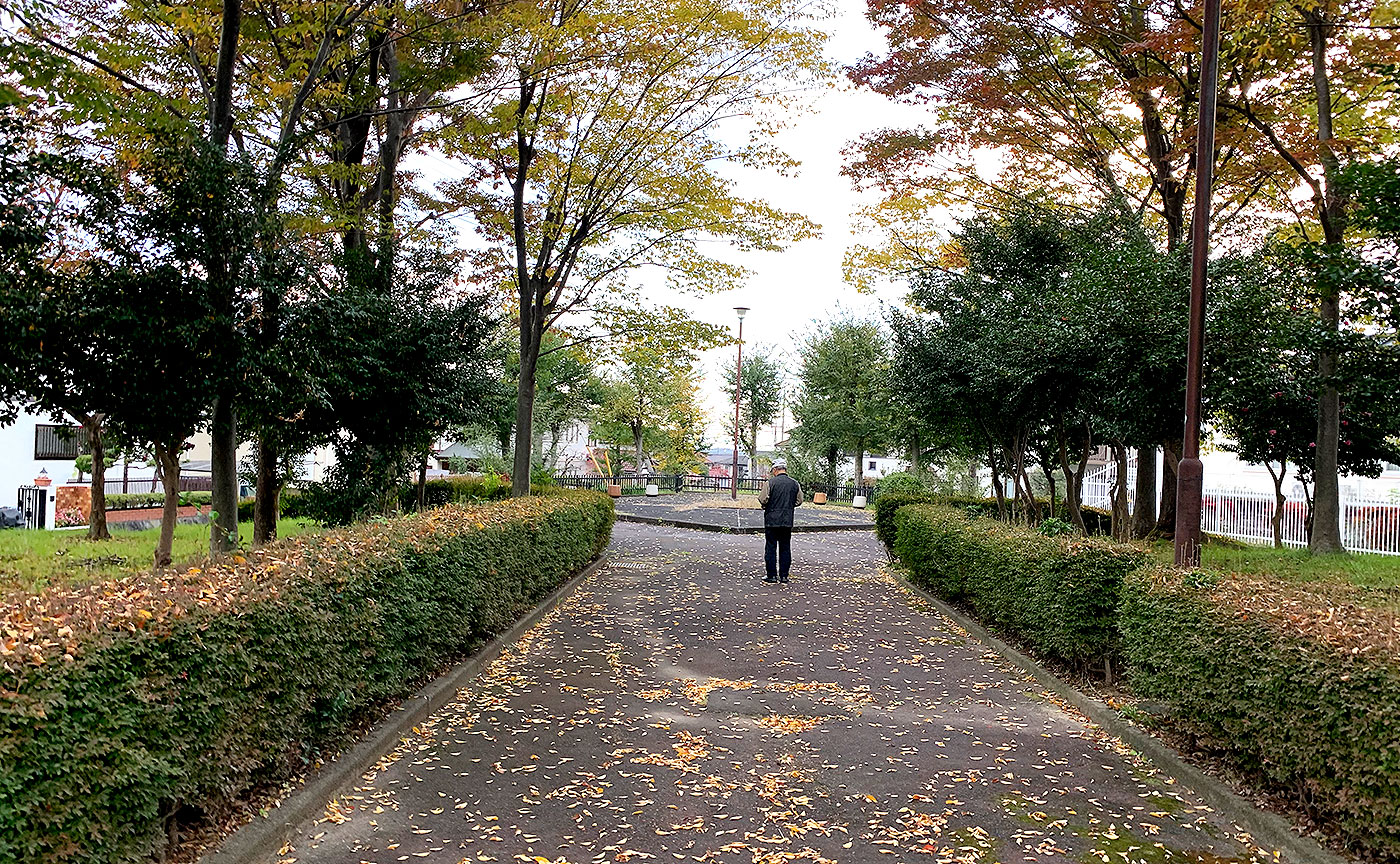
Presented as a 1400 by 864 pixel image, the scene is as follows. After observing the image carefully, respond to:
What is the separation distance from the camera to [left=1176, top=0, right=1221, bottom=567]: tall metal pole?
22.0 feet

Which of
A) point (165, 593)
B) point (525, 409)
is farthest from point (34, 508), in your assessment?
point (165, 593)

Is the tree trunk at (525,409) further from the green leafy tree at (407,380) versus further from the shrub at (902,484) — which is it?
→ the shrub at (902,484)

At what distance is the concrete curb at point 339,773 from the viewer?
12.2ft

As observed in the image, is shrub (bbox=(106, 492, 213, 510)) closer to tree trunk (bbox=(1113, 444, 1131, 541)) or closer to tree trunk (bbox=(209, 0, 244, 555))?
tree trunk (bbox=(209, 0, 244, 555))

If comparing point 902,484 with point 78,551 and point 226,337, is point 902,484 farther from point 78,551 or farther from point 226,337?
point 226,337

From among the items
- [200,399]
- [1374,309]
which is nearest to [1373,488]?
[1374,309]

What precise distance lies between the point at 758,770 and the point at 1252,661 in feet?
8.84

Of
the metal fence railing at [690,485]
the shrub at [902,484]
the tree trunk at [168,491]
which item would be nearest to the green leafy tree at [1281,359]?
the shrub at [902,484]

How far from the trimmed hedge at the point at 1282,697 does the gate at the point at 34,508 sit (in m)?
21.3

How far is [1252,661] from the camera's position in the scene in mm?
4473

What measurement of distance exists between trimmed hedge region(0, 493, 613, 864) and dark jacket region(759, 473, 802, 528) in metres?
7.00

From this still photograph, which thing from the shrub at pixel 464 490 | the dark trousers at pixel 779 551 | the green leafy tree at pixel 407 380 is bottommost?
the dark trousers at pixel 779 551

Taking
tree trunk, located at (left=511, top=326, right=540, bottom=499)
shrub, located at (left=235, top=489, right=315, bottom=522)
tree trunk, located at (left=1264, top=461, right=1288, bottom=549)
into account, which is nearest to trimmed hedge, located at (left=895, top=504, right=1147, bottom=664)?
tree trunk, located at (left=511, top=326, right=540, bottom=499)

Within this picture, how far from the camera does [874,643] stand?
9.20m
